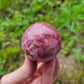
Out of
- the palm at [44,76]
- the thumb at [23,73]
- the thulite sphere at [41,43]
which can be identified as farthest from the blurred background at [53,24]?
the thulite sphere at [41,43]

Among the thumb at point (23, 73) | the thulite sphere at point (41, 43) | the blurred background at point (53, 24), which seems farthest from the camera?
the blurred background at point (53, 24)

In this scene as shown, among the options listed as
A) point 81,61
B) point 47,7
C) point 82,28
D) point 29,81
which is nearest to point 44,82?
point 29,81

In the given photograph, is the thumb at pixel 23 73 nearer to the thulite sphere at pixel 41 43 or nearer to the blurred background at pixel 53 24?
the thulite sphere at pixel 41 43

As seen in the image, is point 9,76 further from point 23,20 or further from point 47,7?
point 47,7

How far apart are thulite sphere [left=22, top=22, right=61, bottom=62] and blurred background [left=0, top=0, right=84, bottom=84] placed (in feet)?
2.97

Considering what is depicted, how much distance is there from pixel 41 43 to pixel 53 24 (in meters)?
1.35

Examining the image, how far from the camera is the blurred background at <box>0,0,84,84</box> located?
2092mm

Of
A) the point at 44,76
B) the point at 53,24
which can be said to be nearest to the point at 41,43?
the point at 44,76

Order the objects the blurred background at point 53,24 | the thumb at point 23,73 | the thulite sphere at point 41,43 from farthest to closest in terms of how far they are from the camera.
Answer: the blurred background at point 53,24, the thumb at point 23,73, the thulite sphere at point 41,43

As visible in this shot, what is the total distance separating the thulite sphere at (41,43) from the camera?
114 centimetres

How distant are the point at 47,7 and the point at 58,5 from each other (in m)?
0.20

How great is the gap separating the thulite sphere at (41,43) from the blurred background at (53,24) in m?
0.91

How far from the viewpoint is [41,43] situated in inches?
44.8

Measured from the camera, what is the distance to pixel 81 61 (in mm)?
2119
